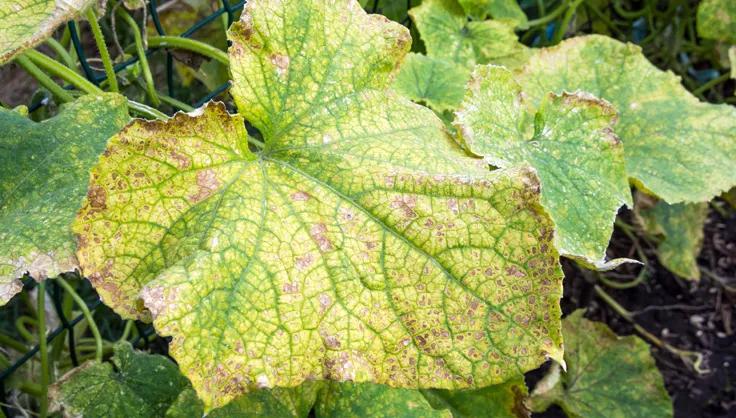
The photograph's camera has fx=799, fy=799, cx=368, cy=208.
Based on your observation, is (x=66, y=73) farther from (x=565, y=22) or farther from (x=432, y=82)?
(x=565, y=22)

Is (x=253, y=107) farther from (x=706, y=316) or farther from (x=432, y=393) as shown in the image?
(x=706, y=316)

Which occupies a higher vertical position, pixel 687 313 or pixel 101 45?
pixel 101 45

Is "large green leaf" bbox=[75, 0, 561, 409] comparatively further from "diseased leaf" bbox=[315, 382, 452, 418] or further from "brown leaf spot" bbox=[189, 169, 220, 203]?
"diseased leaf" bbox=[315, 382, 452, 418]

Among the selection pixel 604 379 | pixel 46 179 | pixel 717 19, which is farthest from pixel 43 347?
pixel 717 19

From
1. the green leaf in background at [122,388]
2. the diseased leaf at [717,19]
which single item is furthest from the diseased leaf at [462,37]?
the green leaf in background at [122,388]

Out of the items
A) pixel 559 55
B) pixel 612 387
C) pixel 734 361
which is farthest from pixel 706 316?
pixel 559 55

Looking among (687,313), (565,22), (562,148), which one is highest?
(562,148)
